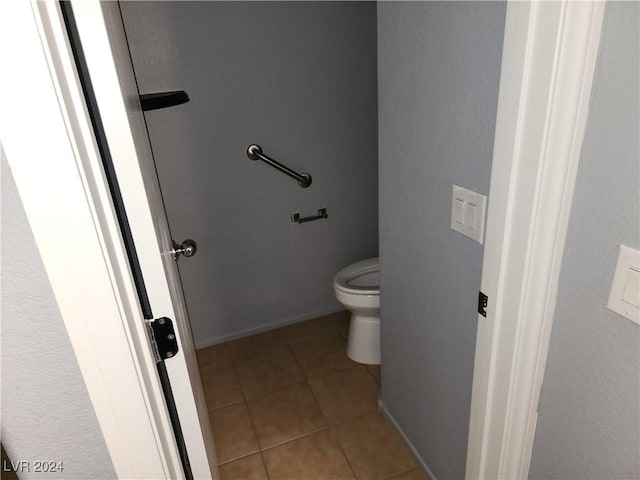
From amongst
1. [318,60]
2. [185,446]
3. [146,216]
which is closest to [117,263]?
[146,216]

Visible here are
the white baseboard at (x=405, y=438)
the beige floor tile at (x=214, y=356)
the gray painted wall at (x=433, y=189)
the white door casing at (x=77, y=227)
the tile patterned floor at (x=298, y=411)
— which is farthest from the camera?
the beige floor tile at (x=214, y=356)

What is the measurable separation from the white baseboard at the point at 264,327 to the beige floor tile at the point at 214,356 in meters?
0.03

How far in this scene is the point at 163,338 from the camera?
0.71 m

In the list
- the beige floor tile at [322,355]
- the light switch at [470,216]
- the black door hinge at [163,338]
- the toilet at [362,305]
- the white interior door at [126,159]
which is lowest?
the beige floor tile at [322,355]

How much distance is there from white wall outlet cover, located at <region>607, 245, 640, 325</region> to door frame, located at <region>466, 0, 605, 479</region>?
0.11 m

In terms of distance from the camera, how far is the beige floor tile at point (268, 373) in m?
2.05

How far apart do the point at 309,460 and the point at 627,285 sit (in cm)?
135

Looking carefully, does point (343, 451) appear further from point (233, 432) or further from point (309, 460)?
point (233, 432)

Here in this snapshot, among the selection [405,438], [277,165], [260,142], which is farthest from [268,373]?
[260,142]

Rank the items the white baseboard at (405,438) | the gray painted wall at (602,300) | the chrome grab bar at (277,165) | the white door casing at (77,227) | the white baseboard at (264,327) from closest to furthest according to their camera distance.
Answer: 1. the white door casing at (77,227)
2. the gray painted wall at (602,300)
3. the white baseboard at (405,438)
4. the chrome grab bar at (277,165)
5. the white baseboard at (264,327)

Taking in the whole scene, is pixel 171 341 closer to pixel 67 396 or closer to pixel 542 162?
pixel 67 396

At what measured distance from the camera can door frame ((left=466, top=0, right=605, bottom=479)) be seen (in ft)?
2.25

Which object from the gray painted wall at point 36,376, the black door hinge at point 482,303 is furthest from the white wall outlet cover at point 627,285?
the gray painted wall at point 36,376

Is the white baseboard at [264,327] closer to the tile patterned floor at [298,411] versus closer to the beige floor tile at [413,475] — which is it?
the tile patterned floor at [298,411]
